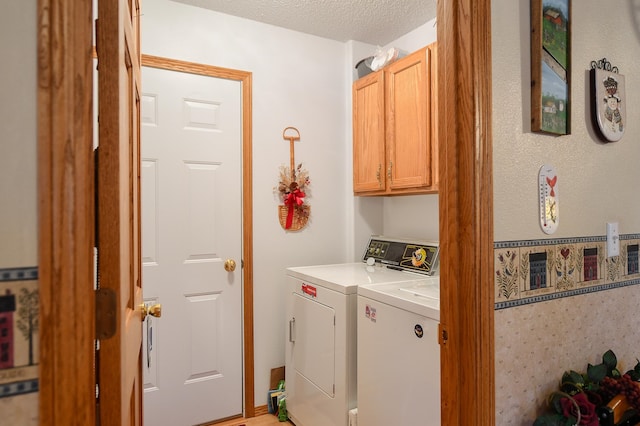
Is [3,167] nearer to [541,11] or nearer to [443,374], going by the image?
[443,374]

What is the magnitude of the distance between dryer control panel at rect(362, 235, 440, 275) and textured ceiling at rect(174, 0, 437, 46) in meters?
1.46

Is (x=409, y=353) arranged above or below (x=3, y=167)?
below

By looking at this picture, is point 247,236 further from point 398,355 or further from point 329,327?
point 398,355

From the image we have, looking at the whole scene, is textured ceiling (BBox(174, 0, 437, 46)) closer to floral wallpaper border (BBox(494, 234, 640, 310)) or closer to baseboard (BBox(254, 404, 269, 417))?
floral wallpaper border (BBox(494, 234, 640, 310))

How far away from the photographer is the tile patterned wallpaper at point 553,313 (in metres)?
1.12

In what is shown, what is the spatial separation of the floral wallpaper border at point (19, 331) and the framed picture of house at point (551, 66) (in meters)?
1.26

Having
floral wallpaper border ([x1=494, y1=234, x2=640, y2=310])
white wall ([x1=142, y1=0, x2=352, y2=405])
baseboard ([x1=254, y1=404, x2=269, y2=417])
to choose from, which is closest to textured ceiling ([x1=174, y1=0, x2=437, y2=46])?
Result: white wall ([x1=142, y1=0, x2=352, y2=405])

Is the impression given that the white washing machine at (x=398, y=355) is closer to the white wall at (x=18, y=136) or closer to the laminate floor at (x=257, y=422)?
the laminate floor at (x=257, y=422)

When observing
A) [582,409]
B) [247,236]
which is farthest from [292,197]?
[582,409]

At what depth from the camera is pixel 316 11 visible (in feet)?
8.01

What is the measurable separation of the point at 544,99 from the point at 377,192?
1538 millimetres

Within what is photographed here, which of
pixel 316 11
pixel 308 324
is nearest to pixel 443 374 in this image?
pixel 308 324

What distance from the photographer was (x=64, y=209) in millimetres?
598

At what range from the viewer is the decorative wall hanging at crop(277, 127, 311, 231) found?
2.68 m
